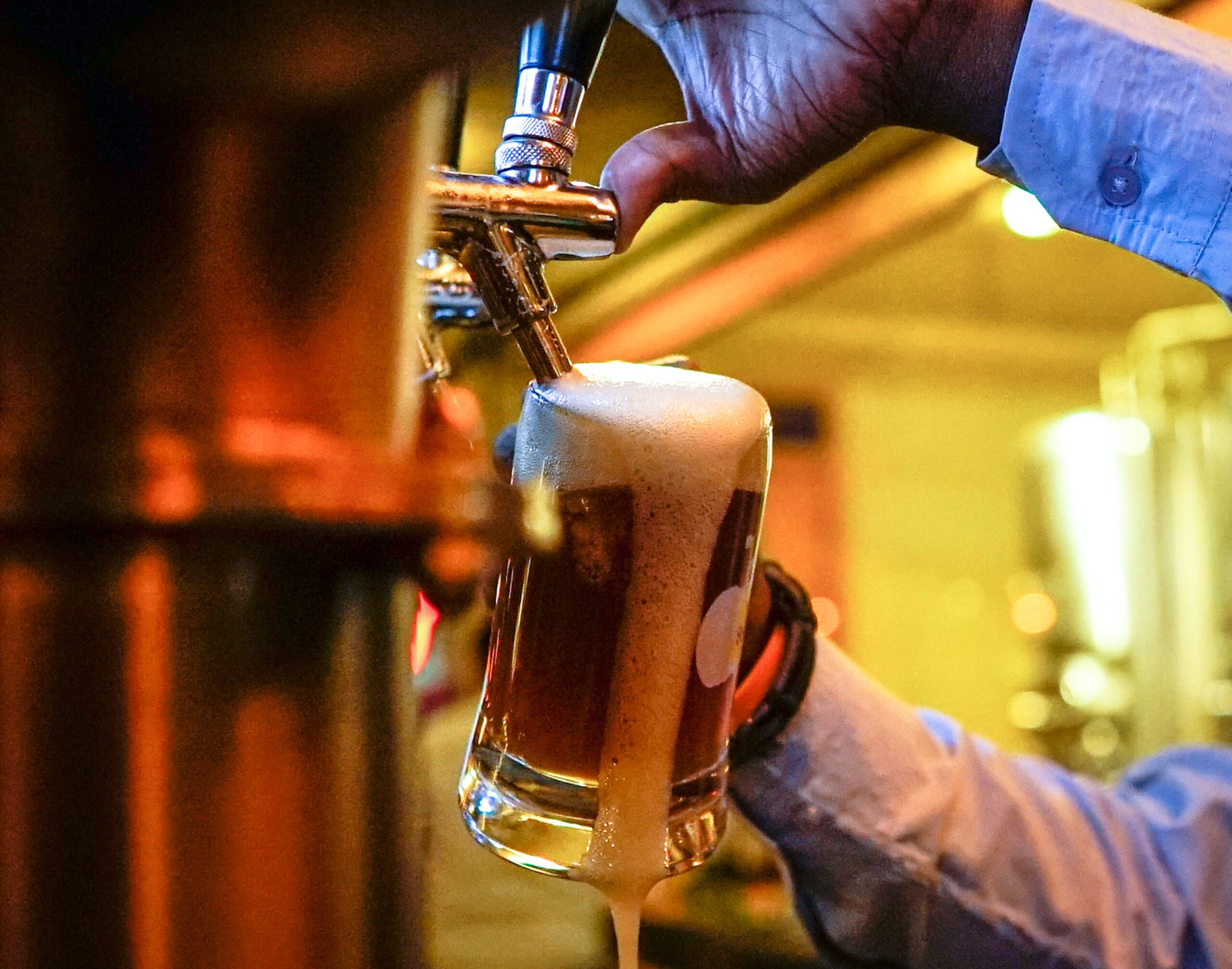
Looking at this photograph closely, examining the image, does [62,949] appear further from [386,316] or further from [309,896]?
[386,316]

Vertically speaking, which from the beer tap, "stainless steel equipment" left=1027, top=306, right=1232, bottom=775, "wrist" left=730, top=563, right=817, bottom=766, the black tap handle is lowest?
"stainless steel equipment" left=1027, top=306, right=1232, bottom=775

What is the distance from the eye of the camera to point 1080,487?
13.7 feet

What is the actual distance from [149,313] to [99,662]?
0.08 m

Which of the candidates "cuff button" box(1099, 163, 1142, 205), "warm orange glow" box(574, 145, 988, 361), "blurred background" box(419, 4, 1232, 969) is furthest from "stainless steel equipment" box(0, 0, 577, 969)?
"warm orange glow" box(574, 145, 988, 361)

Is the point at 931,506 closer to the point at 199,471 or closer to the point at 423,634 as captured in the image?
the point at 423,634

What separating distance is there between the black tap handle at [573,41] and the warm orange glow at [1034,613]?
4374mm

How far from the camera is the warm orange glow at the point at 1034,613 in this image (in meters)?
4.57

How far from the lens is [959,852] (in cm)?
100

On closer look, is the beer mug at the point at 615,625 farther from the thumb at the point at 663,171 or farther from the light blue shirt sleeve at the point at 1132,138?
the light blue shirt sleeve at the point at 1132,138

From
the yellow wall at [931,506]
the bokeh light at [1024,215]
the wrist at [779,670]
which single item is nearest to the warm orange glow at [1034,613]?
the yellow wall at [931,506]

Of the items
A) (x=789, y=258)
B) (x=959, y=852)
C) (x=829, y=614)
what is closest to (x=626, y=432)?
(x=959, y=852)

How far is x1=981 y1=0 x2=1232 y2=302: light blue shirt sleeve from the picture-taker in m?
0.69

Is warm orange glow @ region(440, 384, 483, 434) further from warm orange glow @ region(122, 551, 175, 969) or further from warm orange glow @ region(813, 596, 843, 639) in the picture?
warm orange glow @ region(813, 596, 843, 639)

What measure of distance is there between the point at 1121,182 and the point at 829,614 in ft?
14.1
